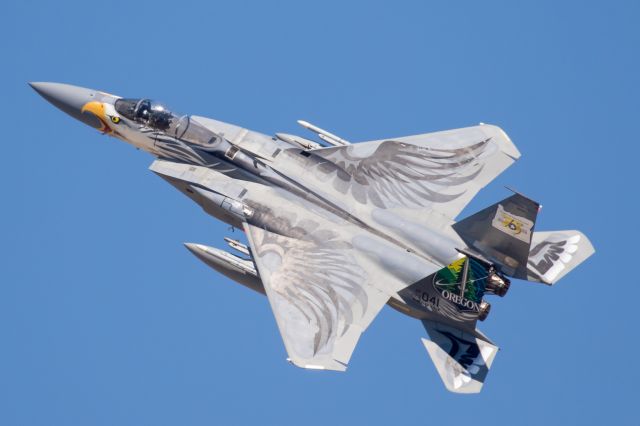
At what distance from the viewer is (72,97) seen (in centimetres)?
2722

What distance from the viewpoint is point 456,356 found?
24188mm

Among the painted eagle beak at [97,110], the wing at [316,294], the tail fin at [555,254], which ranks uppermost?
the tail fin at [555,254]

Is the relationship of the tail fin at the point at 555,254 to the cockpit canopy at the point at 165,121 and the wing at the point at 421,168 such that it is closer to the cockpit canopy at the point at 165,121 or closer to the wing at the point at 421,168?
the wing at the point at 421,168

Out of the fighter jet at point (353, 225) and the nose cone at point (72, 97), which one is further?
the nose cone at point (72, 97)

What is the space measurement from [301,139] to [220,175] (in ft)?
6.17

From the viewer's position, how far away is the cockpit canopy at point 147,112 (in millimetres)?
26641

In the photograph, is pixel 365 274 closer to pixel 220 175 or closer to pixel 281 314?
pixel 281 314

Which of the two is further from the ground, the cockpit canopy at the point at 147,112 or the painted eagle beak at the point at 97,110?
the cockpit canopy at the point at 147,112

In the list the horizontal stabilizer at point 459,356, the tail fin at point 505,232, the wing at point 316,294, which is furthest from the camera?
the horizontal stabilizer at point 459,356

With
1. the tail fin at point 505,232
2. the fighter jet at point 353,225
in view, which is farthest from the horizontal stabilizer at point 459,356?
the tail fin at point 505,232

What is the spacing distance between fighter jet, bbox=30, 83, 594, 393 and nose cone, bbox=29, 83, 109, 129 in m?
0.03

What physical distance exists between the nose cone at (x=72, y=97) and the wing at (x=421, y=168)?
16.1 ft

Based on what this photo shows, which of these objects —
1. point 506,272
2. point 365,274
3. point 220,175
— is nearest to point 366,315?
point 365,274

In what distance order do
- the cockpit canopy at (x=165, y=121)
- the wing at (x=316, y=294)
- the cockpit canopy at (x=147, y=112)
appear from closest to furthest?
the wing at (x=316, y=294), the cockpit canopy at (x=165, y=121), the cockpit canopy at (x=147, y=112)
